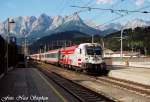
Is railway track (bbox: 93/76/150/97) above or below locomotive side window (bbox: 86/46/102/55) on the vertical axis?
below

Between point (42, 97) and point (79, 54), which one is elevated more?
point (79, 54)

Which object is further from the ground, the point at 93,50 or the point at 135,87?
the point at 93,50

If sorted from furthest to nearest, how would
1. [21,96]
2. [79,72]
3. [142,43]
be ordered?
[142,43] → [79,72] → [21,96]

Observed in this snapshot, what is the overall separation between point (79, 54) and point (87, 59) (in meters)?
2.40

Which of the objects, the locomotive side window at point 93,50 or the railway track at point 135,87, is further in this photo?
the locomotive side window at point 93,50

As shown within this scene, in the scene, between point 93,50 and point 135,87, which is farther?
point 93,50

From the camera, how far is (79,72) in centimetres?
4500

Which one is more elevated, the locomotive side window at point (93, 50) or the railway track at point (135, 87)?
the locomotive side window at point (93, 50)

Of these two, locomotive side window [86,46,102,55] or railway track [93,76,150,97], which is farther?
locomotive side window [86,46,102,55]

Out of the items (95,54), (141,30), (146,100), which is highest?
(141,30)

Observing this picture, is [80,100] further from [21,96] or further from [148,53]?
[148,53]

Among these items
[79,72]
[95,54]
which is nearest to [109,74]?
[95,54]

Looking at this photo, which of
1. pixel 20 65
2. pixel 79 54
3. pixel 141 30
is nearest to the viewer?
pixel 79 54

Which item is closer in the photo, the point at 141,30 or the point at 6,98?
the point at 6,98
